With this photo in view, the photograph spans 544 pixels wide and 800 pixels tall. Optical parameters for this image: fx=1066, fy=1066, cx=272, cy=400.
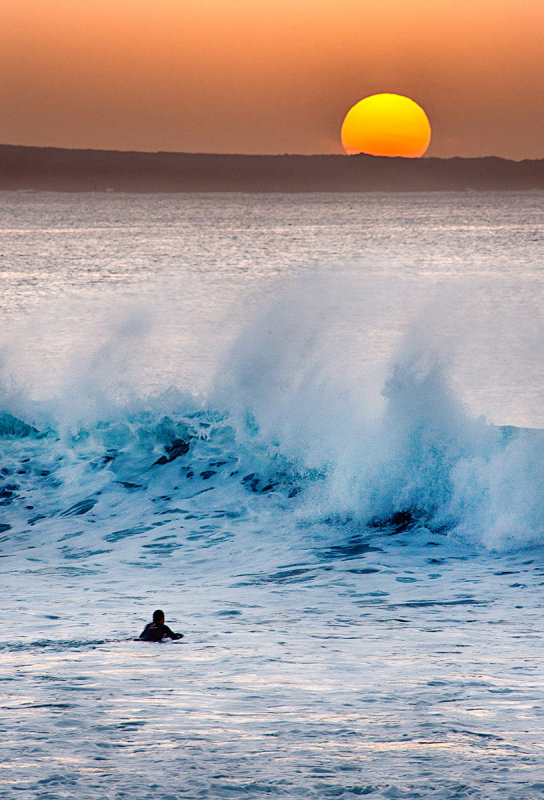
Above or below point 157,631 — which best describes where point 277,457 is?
above

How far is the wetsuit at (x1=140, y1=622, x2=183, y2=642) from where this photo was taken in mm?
8000

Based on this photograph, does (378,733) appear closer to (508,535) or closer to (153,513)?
(508,535)

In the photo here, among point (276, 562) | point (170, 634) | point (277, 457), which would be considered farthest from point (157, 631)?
point (277, 457)

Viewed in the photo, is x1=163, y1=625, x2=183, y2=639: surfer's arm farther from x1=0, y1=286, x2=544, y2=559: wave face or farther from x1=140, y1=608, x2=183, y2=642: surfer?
x1=0, y1=286, x2=544, y2=559: wave face

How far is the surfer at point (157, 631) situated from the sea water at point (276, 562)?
0.11 m

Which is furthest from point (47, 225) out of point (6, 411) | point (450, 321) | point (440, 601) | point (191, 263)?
point (440, 601)

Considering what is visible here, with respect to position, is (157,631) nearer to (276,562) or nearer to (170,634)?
(170,634)

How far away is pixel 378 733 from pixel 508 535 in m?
5.95

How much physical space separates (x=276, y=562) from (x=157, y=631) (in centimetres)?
353

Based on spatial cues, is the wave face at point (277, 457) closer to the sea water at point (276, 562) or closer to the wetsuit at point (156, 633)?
the sea water at point (276, 562)

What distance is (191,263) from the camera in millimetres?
67375

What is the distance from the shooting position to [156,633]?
8.01 metres

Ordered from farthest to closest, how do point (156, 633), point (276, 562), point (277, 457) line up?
point (277, 457) < point (276, 562) < point (156, 633)

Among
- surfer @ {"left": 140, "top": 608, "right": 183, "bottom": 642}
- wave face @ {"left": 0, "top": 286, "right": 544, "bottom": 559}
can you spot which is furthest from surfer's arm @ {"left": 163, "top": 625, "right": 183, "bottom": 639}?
wave face @ {"left": 0, "top": 286, "right": 544, "bottom": 559}
